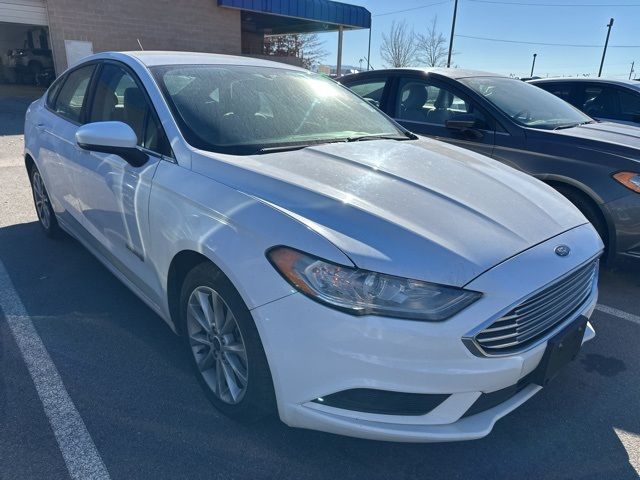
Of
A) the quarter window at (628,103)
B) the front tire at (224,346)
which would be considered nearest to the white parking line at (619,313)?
the front tire at (224,346)

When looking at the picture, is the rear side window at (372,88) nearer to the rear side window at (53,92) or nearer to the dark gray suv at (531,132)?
the dark gray suv at (531,132)

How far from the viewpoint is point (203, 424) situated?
7.36 ft

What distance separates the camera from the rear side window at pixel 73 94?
3.51m

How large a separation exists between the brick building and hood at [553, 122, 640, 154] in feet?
Answer: 54.5

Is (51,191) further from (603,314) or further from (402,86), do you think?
(603,314)

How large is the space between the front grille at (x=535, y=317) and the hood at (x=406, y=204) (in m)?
0.19

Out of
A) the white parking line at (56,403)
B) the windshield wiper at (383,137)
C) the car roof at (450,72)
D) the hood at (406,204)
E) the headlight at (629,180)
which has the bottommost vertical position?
the white parking line at (56,403)

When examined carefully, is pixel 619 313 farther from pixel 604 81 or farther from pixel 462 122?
pixel 604 81

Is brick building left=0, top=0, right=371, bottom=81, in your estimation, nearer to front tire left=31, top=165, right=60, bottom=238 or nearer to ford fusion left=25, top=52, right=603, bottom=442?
front tire left=31, top=165, right=60, bottom=238

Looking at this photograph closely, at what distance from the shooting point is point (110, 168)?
279 cm

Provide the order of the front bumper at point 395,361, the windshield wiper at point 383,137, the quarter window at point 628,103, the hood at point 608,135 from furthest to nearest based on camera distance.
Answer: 1. the quarter window at point 628,103
2. the hood at point 608,135
3. the windshield wiper at point 383,137
4. the front bumper at point 395,361

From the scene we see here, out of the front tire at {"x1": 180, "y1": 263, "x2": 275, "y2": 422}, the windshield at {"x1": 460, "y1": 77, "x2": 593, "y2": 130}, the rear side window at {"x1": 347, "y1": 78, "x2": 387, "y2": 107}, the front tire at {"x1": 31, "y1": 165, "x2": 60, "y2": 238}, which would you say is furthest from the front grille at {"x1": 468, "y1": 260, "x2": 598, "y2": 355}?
the front tire at {"x1": 31, "y1": 165, "x2": 60, "y2": 238}

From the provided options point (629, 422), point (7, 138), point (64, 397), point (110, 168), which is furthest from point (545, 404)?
point (7, 138)

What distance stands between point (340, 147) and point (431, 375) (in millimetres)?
1409
